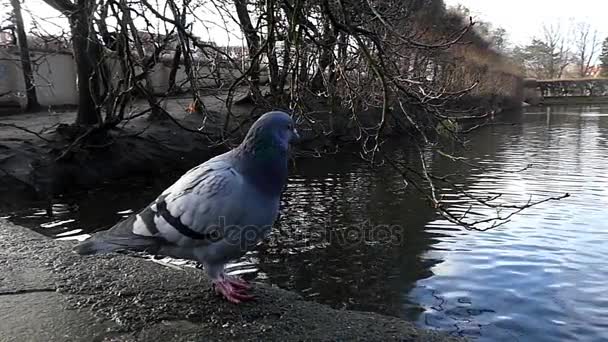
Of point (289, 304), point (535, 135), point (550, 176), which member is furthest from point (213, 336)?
point (535, 135)

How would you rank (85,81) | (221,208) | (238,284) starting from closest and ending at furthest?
(221,208) → (238,284) → (85,81)

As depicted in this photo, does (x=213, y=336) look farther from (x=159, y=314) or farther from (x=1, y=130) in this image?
(x=1, y=130)

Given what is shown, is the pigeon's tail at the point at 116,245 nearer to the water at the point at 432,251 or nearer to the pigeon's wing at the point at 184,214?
the pigeon's wing at the point at 184,214

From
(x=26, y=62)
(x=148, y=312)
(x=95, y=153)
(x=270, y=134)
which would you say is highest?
(x=26, y=62)

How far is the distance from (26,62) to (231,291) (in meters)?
11.5

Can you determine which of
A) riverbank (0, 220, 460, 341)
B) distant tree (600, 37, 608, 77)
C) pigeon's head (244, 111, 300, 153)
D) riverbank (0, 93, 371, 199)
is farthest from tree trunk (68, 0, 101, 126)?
distant tree (600, 37, 608, 77)

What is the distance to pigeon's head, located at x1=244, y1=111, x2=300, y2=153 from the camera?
2742 millimetres

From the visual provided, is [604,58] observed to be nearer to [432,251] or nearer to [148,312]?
[432,251]

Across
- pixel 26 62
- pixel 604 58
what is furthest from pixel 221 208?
pixel 604 58

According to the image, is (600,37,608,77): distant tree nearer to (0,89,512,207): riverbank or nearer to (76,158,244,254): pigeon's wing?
(0,89,512,207): riverbank

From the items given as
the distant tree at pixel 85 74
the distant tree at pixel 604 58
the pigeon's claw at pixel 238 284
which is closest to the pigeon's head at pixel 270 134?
the pigeon's claw at pixel 238 284

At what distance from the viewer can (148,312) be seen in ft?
9.48

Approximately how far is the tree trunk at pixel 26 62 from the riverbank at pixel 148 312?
25.2ft

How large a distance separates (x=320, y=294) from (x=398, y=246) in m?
1.91
